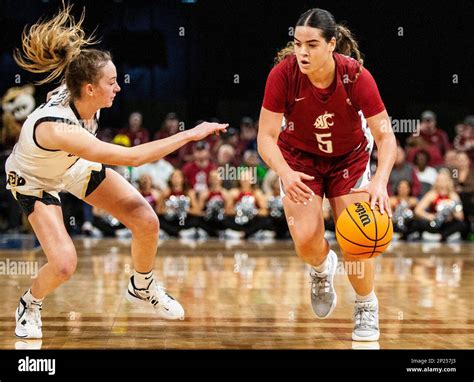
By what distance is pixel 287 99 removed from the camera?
5.23 m

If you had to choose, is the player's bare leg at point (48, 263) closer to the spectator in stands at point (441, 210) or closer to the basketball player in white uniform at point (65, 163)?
the basketball player in white uniform at point (65, 163)

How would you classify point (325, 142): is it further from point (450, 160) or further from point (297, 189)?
point (450, 160)

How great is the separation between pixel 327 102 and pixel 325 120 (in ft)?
0.36

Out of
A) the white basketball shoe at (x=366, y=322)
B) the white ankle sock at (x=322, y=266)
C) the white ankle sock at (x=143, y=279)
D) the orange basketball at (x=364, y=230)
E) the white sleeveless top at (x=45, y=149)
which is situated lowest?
the white basketball shoe at (x=366, y=322)

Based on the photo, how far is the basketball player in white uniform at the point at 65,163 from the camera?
5.02 meters

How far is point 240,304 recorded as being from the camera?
6.70 meters

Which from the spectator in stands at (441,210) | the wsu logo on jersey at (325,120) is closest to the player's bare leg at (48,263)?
the wsu logo on jersey at (325,120)

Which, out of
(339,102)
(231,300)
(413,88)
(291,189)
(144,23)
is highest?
(144,23)

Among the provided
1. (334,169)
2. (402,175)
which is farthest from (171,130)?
(334,169)

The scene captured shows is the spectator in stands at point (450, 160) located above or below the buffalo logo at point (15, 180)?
above

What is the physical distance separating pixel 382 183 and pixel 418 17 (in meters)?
6.92

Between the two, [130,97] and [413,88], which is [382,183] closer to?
[413,88]
